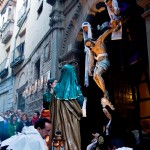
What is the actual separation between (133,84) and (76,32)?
3.01 metres

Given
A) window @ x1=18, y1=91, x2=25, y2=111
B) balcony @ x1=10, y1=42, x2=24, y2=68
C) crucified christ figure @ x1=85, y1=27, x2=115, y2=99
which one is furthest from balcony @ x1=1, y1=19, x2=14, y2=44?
crucified christ figure @ x1=85, y1=27, x2=115, y2=99

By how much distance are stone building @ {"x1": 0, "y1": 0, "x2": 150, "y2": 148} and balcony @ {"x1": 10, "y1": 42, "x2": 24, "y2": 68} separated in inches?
2.7

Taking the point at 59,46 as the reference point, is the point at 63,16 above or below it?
above

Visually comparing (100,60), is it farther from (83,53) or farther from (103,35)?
(83,53)

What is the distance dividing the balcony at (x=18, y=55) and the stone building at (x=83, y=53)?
7 centimetres

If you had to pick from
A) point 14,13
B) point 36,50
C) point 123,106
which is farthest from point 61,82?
point 14,13

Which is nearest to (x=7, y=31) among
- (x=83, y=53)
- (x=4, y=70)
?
(x=4, y=70)

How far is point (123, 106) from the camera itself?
25.7 ft

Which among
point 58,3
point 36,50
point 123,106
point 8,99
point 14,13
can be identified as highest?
point 14,13

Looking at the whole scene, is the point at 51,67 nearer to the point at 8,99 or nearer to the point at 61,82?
the point at 61,82

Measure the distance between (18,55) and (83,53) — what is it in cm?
882

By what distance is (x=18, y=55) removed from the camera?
53.8 ft

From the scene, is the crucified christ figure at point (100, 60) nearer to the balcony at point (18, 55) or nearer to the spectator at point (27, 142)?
the spectator at point (27, 142)

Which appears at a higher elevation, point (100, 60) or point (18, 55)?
point (18, 55)
